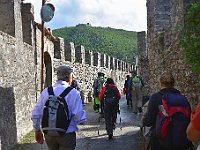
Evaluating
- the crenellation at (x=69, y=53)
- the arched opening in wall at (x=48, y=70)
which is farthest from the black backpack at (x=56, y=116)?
the crenellation at (x=69, y=53)

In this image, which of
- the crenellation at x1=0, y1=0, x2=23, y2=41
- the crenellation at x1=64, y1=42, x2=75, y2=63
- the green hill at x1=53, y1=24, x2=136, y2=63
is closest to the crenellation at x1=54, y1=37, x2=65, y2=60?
the crenellation at x1=64, y1=42, x2=75, y2=63

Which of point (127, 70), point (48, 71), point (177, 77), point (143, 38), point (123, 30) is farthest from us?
point (123, 30)

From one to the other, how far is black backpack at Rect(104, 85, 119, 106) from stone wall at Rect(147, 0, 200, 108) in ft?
3.42

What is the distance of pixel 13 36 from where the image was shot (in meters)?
9.56

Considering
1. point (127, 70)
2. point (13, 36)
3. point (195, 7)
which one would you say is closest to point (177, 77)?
point (195, 7)

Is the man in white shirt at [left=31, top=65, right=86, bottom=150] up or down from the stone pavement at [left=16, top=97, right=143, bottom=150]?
up

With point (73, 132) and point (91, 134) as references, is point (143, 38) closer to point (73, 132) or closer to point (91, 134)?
point (91, 134)

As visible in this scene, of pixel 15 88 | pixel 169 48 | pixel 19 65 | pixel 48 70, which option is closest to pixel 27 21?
pixel 19 65

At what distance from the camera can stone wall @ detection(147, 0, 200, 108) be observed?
6401 millimetres

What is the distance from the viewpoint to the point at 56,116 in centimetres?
483

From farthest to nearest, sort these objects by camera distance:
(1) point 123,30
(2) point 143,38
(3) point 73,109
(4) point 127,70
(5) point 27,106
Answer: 1. (1) point 123,30
2. (4) point 127,70
3. (2) point 143,38
4. (5) point 27,106
5. (3) point 73,109

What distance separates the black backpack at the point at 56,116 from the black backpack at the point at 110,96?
435cm

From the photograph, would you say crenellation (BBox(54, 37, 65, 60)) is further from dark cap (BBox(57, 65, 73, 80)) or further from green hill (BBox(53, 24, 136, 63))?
green hill (BBox(53, 24, 136, 63))

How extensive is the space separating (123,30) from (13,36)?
6106cm
